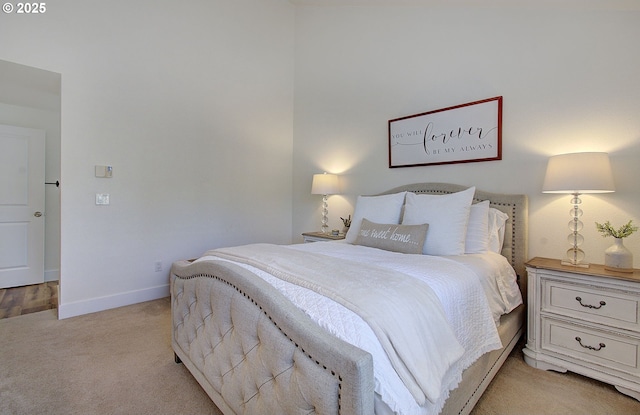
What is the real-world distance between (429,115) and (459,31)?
2.47 ft

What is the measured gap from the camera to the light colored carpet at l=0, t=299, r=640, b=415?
1.56m

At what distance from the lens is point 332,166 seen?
384cm

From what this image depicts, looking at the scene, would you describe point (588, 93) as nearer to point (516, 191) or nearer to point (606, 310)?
point (516, 191)

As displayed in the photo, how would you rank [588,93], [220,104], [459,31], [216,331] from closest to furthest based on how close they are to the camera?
1. [216,331]
2. [588,93]
3. [459,31]
4. [220,104]

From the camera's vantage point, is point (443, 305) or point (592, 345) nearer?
point (443, 305)

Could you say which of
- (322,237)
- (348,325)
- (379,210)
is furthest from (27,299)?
(348,325)

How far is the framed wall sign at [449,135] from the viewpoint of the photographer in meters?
2.52

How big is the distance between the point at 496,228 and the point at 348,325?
1853 millimetres

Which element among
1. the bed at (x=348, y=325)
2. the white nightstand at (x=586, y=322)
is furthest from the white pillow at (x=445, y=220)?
the white nightstand at (x=586, y=322)

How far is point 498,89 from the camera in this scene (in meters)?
2.49

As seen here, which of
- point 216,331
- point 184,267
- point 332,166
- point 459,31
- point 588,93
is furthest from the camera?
point 332,166

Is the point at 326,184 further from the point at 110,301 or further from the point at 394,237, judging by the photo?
the point at 110,301

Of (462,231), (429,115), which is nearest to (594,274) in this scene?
(462,231)

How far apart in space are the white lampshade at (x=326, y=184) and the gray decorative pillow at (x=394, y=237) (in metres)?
1.15
